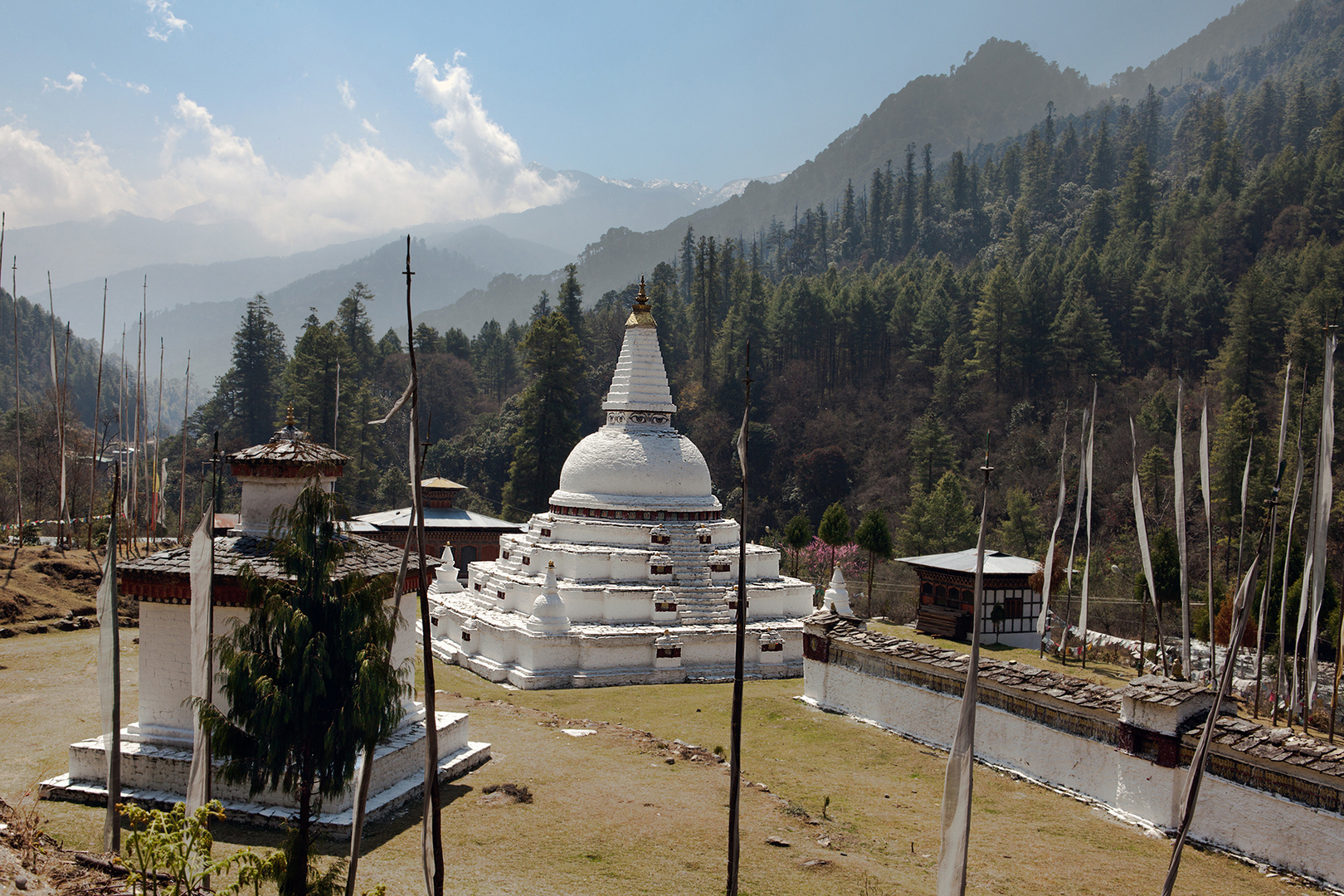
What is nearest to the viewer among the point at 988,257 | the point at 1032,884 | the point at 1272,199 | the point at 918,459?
the point at 1032,884

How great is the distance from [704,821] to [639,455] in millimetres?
17211

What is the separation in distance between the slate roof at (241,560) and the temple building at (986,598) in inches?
783

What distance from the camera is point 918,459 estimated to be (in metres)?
53.7

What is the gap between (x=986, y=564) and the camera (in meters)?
27.9

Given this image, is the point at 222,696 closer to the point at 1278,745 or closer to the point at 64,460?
the point at 1278,745

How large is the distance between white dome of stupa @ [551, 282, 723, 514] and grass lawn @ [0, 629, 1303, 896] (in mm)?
10376

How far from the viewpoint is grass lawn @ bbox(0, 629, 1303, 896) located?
10938 millimetres

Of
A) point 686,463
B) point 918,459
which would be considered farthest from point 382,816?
point 918,459

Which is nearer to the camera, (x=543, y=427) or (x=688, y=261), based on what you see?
(x=543, y=427)

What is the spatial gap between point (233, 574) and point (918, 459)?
45.6 metres

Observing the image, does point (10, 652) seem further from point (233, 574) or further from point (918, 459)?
point (918, 459)

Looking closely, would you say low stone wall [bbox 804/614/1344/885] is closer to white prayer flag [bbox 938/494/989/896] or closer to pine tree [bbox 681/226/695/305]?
white prayer flag [bbox 938/494/989/896]

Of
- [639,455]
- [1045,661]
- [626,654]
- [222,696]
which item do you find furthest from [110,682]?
[1045,661]

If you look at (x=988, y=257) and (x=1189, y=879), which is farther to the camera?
(x=988, y=257)
